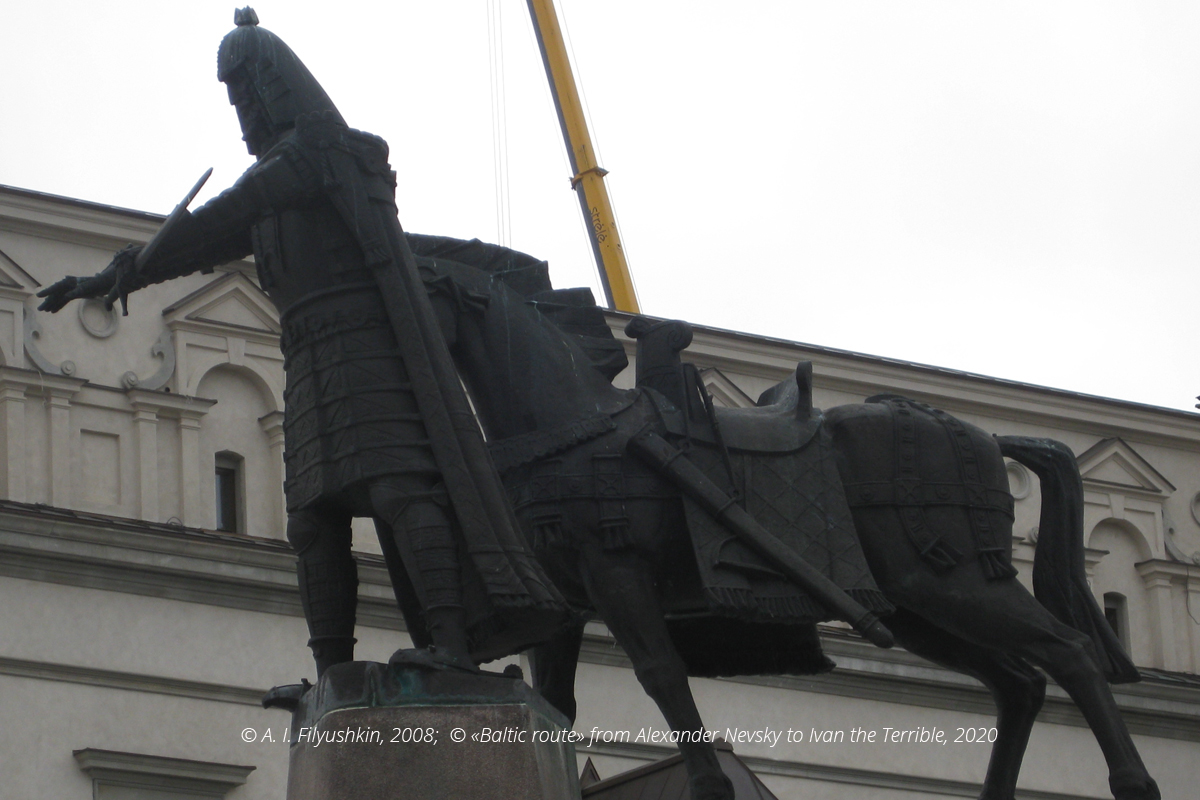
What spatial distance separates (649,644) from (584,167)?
2575 centimetres

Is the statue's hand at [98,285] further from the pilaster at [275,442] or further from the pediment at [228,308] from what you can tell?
the pediment at [228,308]

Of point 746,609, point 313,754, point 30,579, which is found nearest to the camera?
point 313,754

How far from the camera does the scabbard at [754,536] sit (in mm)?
7602

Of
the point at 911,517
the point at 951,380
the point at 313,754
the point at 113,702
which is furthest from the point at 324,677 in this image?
the point at 951,380

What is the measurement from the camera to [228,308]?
22500 mm

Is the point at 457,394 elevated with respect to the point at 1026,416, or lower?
lower

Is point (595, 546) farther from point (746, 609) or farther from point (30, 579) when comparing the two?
point (30, 579)

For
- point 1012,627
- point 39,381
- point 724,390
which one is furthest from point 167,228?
point 724,390

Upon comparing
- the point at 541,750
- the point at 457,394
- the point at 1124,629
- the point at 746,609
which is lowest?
the point at 541,750

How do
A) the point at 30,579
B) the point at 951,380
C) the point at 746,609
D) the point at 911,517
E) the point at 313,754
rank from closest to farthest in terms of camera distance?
1. the point at 313,754
2. the point at 746,609
3. the point at 911,517
4. the point at 30,579
5. the point at 951,380

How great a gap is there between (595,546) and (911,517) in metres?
1.19

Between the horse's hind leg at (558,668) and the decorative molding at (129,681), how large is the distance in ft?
41.1

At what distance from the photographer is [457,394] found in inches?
287

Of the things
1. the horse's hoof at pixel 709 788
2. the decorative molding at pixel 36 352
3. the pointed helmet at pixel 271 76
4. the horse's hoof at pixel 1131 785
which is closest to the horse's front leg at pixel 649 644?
the horse's hoof at pixel 709 788
